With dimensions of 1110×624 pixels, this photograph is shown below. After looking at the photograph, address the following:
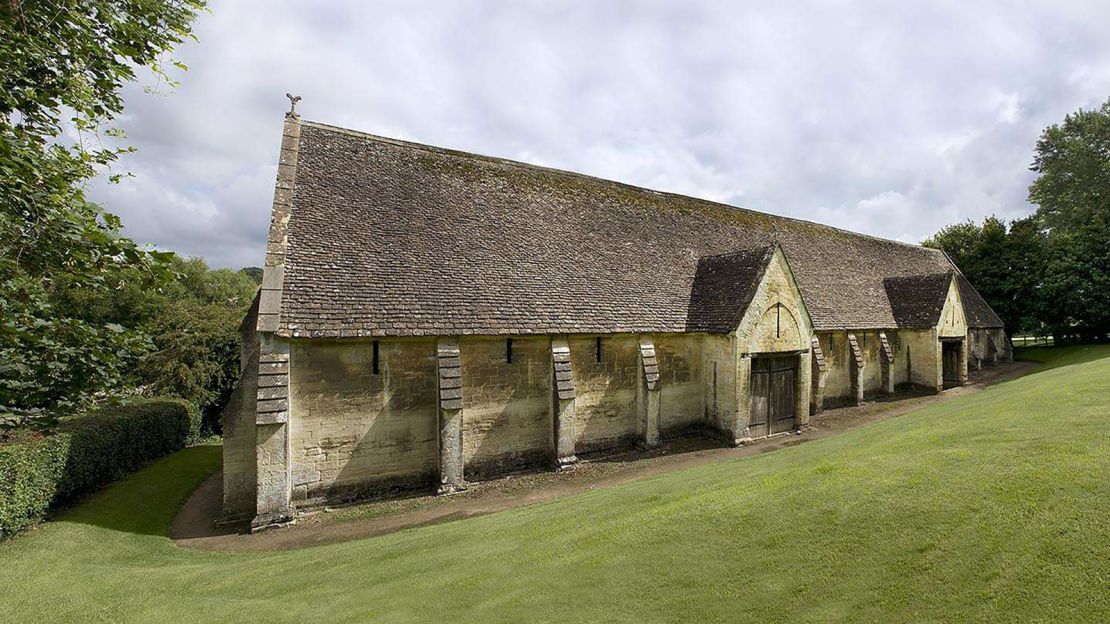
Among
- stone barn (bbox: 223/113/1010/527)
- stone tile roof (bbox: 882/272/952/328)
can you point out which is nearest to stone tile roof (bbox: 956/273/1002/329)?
stone tile roof (bbox: 882/272/952/328)

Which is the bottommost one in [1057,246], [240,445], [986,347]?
[240,445]

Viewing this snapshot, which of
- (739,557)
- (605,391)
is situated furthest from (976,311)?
(739,557)

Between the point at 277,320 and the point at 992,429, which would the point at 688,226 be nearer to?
the point at 992,429

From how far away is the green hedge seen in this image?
9.82 metres

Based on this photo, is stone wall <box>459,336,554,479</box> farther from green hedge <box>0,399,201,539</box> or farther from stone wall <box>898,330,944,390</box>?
stone wall <box>898,330,944,390</box>

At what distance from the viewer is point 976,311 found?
3158 centimetres

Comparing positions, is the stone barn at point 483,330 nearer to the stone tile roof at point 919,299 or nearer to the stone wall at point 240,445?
the stone wall at point 240,445

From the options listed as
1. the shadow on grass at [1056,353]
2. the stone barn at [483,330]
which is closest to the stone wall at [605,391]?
the stone barn at [483,330]

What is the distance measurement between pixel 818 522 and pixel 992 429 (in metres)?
4.55

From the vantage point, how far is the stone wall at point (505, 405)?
43.7 feet

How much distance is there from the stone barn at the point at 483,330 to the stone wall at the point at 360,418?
4cm

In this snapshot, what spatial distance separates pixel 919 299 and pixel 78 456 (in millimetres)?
36789

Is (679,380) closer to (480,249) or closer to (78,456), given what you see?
(480,249)

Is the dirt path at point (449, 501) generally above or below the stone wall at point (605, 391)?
below
